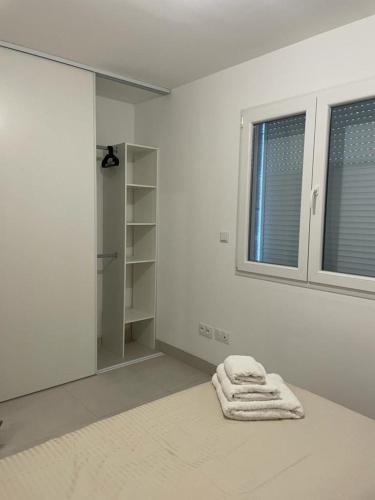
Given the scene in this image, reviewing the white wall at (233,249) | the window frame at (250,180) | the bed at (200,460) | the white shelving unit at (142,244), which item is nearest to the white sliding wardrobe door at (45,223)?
the white shelving unit at (142,244)

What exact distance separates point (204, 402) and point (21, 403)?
1.67 m

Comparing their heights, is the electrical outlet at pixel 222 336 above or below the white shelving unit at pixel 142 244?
below

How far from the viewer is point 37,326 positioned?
117 inches

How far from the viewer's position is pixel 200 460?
4.70ft

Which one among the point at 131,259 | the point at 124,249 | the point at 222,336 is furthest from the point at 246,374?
the point at 131,259

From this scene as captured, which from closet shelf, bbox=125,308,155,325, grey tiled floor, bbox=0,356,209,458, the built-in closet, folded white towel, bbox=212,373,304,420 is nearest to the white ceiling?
the built-in closet

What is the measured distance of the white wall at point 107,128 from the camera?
389cm

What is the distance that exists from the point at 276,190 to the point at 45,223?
1.78 meters

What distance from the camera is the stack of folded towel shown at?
1.72 metres

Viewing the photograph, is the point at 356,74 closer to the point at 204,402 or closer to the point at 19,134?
the point at 204,402

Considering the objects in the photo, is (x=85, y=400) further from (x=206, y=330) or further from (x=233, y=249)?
(x=233, y=249)

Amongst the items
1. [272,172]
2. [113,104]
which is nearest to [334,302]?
[272,172]

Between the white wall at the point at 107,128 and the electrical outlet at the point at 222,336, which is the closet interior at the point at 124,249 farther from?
the electrical outlet at the point at 222,336

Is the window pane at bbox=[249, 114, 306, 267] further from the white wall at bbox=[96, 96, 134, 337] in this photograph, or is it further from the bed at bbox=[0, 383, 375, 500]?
the white wall at bbox=[96, 96, 134, 337]
